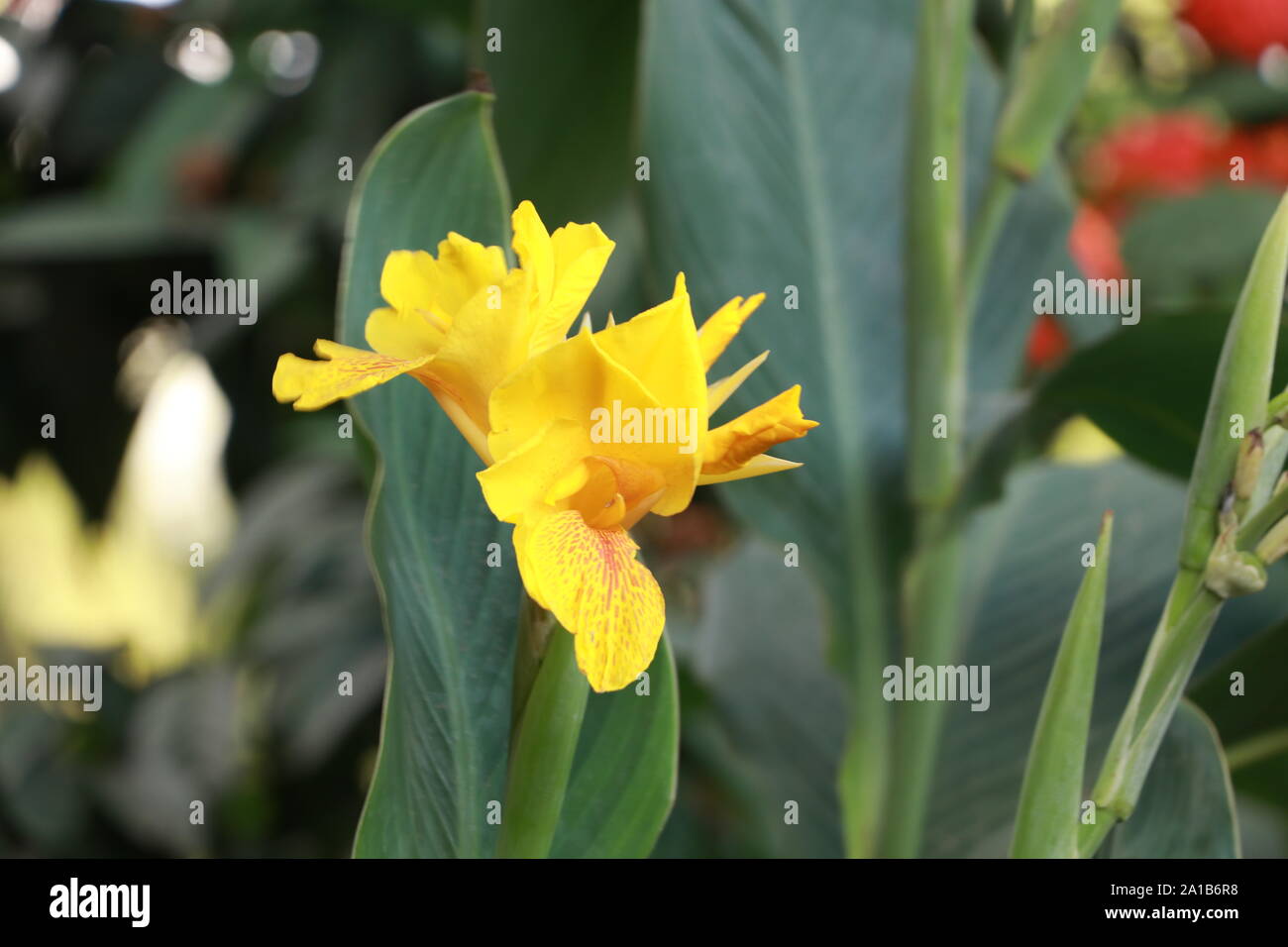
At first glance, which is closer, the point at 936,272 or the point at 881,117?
the point at 936,272

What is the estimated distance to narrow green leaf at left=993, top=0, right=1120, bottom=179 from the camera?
389 millimetres

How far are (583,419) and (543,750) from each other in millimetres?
68

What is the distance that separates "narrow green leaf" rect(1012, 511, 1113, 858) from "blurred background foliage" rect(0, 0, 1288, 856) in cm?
30

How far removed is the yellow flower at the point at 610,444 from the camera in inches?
8.2

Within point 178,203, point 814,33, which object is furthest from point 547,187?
point 178,203

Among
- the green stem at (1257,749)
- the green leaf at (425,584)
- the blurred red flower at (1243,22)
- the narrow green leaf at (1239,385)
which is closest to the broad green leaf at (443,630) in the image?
the green leaf at (425,584)

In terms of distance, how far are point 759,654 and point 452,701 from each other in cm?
32

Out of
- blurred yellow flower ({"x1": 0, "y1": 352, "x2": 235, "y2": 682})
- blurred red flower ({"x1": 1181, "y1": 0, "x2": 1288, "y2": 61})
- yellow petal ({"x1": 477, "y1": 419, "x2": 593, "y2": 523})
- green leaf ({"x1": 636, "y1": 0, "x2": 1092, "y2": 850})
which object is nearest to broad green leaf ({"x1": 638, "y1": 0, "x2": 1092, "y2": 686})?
green leaf ({"x1": 636, "y1": 0, "x2": 1092, "y2": 850})

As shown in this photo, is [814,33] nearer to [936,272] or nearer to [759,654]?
[936,272]

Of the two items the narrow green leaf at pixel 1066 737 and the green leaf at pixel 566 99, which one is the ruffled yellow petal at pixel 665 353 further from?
the green leaf at pixel 566 99

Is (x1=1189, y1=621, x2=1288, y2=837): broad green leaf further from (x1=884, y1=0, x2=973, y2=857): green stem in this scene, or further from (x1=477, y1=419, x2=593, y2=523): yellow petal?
(x1=477, y1=419, x2=593, y2=523): yellow petal

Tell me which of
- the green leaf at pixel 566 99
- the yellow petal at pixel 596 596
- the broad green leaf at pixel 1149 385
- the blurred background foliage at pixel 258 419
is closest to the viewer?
Result: the yellow petal at pixel 596 596

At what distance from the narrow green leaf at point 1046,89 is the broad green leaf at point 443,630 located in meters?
0.19
